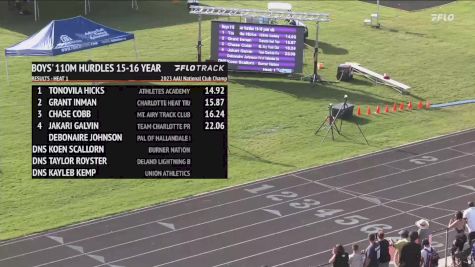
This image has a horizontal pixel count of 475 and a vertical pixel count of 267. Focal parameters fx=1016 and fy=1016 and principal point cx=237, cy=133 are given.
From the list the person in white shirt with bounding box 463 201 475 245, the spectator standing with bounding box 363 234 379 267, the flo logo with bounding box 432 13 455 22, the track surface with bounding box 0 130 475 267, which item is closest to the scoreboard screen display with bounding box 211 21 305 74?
the track surface with bounding box 0 130 475 267

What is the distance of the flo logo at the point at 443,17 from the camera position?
54.4 m

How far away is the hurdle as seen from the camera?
41.0m

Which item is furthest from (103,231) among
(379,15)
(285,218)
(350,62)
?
(379,15)

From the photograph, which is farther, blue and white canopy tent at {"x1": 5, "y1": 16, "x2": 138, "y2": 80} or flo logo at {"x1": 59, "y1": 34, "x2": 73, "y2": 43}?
flo logo at {"x1": 59, "y1": 34, "x2": 73, "y2": 43}

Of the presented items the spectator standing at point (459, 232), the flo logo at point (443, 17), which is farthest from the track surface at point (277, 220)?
the flo logo at point (443, 17)

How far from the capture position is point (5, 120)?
3619 centimetres

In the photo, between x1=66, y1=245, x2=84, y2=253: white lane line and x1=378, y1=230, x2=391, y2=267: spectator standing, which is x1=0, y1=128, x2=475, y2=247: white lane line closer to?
x1=66, y1=245, x2=84, y2=253: white lane line

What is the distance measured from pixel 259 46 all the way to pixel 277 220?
1584 cm

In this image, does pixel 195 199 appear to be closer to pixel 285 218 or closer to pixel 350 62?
pixel 285 218

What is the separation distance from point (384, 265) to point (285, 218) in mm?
7060

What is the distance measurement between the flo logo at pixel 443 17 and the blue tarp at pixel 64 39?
70.5ft

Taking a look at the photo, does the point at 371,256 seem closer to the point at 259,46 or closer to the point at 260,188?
the point at 260,188

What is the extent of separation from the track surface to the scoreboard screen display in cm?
1016

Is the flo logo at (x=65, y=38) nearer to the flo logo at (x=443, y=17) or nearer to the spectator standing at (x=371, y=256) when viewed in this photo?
the spectator standing at (x=371, y=256)
